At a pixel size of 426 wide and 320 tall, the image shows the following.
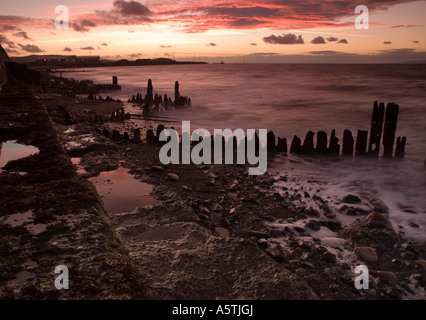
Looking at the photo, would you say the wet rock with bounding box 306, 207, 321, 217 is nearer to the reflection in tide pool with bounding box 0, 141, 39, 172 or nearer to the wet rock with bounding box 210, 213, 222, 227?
the wet rock with bounding box 210, 213, 222, 227

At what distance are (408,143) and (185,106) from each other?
16.6 metres

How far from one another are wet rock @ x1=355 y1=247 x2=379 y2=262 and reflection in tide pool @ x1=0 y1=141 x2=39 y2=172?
4533 mm

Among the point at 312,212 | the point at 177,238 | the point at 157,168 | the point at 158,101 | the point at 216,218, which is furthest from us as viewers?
the point at 158,101

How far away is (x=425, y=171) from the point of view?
9.97m

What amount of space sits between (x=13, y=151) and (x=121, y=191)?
2.62 meters

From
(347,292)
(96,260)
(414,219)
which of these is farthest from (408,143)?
(96,260)

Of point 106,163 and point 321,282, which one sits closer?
point 321,282

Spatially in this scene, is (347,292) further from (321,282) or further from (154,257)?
(154,257)

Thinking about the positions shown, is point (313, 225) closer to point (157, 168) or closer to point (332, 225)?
point (332, 225)

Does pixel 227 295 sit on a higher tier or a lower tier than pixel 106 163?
lower

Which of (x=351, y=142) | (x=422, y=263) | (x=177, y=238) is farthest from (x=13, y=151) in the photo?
(x=351, y=142)

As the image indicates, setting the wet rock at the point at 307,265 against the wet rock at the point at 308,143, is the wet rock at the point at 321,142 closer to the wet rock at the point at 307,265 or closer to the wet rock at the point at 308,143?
the wet rock at the point at 308,143

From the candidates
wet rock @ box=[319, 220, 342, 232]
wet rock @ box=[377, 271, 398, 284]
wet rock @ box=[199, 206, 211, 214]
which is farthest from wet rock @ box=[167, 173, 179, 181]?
wet rock @ box=[377, 271, 398, 284]

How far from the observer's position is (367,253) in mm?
4629
